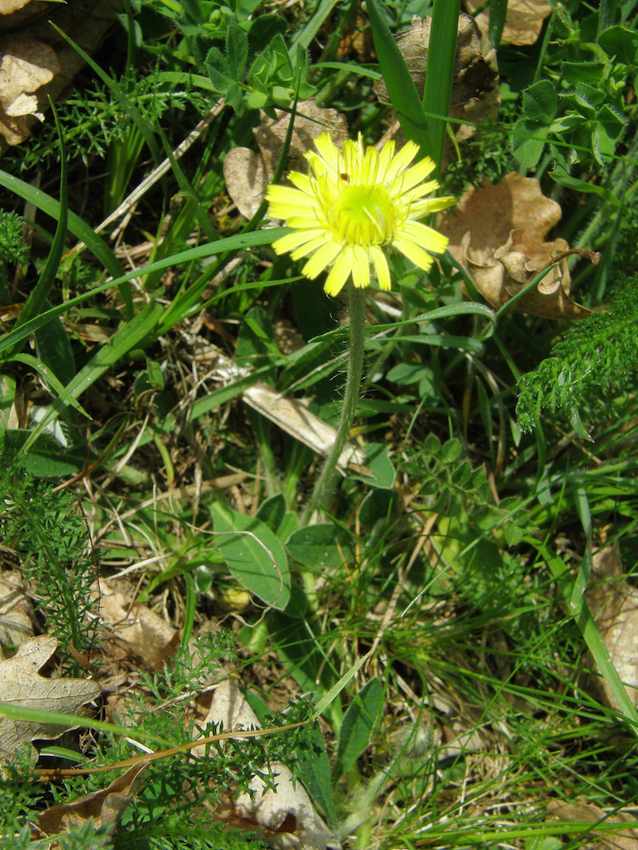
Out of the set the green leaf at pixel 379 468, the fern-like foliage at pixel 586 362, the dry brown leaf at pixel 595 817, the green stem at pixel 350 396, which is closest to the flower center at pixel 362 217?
the green stem at pixel 350 396

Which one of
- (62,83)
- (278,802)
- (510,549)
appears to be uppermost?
(62,83)

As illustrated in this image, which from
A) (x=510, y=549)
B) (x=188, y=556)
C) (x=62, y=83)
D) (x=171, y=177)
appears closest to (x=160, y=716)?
(x=188, y=556)

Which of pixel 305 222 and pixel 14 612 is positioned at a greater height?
pixel 305 222

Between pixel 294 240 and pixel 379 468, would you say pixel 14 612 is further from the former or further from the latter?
pixel 294 240

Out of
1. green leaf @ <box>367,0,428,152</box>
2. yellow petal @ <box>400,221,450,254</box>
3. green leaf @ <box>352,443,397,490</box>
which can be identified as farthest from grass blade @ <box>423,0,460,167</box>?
green leaf @ <box>352,443,397,490</box>

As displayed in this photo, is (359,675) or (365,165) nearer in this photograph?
(365,165)

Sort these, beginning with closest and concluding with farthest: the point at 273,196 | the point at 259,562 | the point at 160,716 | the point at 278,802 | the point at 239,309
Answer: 1. the point at 273,196
2. the point at 160,716
3. the point at 278,802
4. the point at 259,562
5. the point at 239,309

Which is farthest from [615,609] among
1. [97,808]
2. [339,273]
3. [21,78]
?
[21,78]

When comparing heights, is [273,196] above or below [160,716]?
above

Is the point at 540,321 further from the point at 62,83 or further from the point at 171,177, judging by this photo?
the point at 62,83
